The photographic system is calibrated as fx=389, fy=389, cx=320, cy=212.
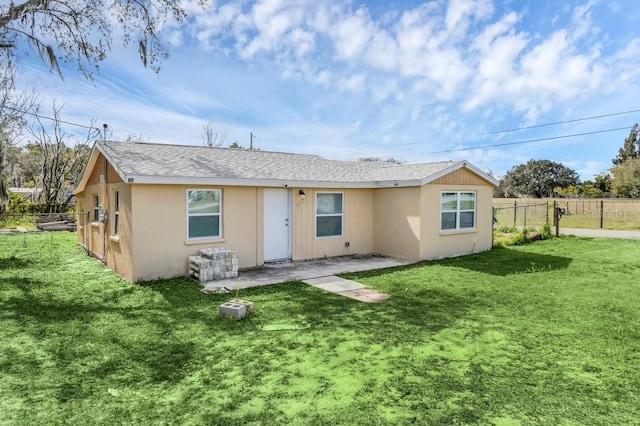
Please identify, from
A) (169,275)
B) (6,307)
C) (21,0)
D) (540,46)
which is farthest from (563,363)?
(540,46)

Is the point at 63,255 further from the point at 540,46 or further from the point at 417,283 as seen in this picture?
the point at 540,46

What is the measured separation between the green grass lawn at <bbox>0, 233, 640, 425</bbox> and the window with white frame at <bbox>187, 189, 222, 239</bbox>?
52.0 inches

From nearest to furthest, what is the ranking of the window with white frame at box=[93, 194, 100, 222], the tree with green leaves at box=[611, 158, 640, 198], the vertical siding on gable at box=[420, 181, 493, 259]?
the vertical siding on gable at box=[420, 181, 493, 259] < the window with white frame at box=[93, 194, 100, 222] < the tree with green leaves at box=[611, 158, 640, 198]

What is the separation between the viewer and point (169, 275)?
8703mm

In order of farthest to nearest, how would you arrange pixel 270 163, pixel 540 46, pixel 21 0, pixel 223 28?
pixel 540 46 < pixel 223 28 < pixel 270 163 < pixel 21 0

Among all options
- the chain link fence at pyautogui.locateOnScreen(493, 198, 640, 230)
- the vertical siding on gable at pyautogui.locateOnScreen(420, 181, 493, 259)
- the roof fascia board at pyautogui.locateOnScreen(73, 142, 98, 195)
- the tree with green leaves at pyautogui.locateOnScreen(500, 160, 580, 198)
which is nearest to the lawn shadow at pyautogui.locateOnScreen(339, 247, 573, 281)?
the vertical siding on gable at pyautogui.locateOnScreen(420, 181, 493, 259)

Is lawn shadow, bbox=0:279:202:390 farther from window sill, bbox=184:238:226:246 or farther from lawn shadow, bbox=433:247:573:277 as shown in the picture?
lawn shadow, bbox=433:247:573:277

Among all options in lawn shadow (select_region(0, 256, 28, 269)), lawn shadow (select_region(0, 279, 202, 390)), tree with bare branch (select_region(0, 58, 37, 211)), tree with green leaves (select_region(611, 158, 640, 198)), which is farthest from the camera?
tree with green leaves (select_region(611, 158, 640, 198))

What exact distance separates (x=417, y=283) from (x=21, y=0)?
38.1ft

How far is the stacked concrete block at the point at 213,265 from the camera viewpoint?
8391 millimetres

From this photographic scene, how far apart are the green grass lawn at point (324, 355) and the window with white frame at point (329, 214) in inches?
130

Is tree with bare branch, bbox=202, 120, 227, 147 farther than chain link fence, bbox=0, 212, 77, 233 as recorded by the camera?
Yes

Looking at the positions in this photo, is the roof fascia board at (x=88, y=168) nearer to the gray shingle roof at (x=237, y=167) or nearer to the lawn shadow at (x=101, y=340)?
the gray shingle roof at (x=237, y=167)

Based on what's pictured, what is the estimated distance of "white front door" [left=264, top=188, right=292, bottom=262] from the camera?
10352 millimetres
